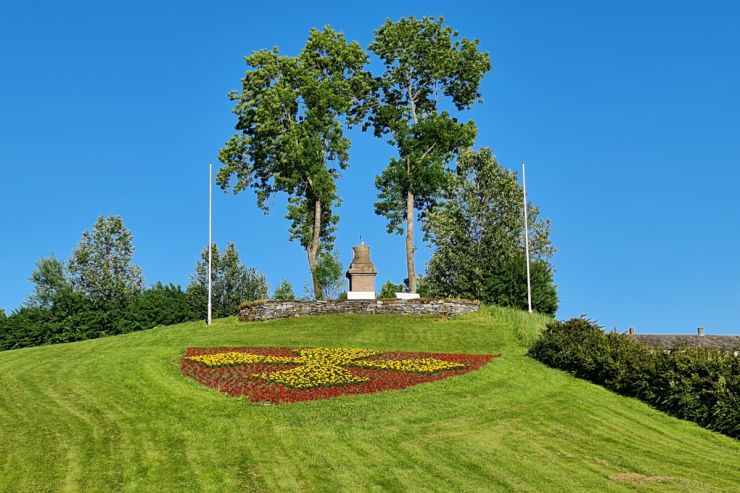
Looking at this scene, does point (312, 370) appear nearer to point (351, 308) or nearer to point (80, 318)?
point (351, 308)

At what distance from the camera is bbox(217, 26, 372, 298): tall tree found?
49219 mm

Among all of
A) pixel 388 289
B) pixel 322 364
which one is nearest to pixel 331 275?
pixel 388 289

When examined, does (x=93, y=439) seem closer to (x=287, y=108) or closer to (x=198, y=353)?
(x=198, y=353)

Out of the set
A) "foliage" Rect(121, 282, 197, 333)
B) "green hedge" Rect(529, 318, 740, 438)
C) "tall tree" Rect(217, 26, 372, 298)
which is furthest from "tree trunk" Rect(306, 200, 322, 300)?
"green hedge" Rect(529, 318, 740, 438)

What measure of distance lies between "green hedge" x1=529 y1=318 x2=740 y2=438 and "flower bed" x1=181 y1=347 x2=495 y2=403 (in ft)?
10.9

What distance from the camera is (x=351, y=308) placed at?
141 ft

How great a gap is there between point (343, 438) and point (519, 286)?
34020 millimetres

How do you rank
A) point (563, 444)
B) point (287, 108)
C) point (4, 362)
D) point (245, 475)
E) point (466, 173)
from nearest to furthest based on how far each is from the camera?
point (245, 475) → point (563, 444) → point (4, 362) → point (287, 108) → point (466, 173)

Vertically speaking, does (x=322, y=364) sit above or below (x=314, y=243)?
below

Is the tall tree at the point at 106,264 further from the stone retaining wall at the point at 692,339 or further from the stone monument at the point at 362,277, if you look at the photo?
the stone retaining wall at the point at 692,339

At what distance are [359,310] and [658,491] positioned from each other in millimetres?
29304

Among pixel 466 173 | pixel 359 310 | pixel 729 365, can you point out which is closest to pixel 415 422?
pixel 729 365

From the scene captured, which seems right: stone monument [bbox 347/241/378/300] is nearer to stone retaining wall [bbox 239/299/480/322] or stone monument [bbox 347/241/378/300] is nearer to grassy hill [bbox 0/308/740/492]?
stone retaining wall [bbox 239/299/480/322]

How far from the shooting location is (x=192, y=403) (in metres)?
19.0
